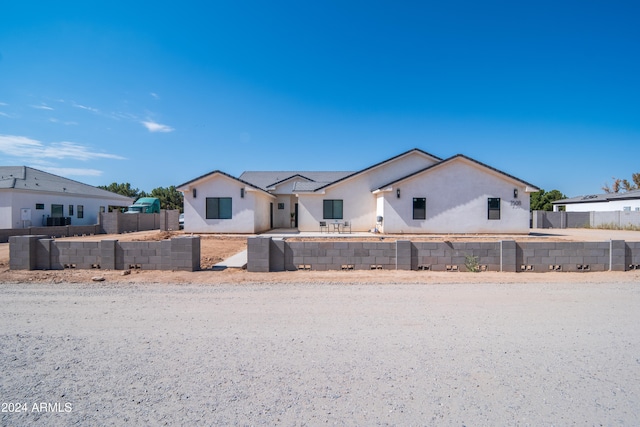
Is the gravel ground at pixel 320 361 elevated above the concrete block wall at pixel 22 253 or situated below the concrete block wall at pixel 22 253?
below

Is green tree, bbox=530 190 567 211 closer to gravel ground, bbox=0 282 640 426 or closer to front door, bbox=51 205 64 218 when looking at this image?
gravel ground, bbox=0 282 640 426

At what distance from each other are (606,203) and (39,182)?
53.4 m

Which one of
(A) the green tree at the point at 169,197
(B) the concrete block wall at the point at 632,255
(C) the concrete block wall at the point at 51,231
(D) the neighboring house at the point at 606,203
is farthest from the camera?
(A) the green tree at the point at 169,197

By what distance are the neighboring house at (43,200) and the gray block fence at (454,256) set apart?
75.5 feet

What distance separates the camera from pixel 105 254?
32.8 feet

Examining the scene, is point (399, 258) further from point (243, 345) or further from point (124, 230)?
point (124, 230)

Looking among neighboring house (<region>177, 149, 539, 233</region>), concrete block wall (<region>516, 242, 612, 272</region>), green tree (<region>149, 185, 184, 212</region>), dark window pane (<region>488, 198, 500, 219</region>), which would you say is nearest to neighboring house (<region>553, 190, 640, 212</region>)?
neighboring house (<region>177, 149, 539, 233</region>)

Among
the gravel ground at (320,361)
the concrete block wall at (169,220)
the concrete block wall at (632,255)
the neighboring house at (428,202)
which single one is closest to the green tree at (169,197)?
the concrete block wall at (169,220)

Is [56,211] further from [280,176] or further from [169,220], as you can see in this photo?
[280,176]

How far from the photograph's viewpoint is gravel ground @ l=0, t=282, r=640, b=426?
2.93 meters

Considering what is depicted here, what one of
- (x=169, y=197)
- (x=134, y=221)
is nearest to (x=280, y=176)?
(x=134, y=221)

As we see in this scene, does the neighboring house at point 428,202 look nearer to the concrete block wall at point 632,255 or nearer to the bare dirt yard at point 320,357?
the concrete block wall at point 632,255

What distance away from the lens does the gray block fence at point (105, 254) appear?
32.0ft

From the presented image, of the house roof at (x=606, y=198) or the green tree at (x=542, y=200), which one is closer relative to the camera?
the house roof at (x=606, y=198)
